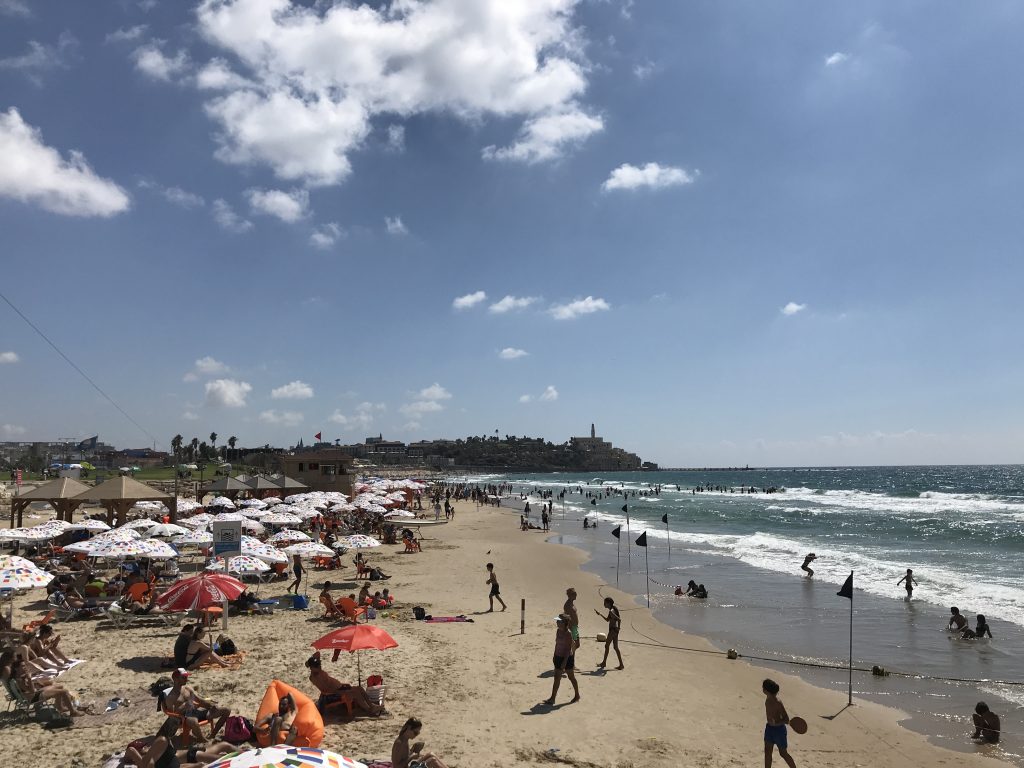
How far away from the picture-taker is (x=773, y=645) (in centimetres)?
1397

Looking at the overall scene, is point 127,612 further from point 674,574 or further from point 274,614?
point 674,574

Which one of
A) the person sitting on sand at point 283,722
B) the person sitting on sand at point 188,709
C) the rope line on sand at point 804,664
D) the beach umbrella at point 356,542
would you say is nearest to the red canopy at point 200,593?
the person sitting on sand at point 188,709

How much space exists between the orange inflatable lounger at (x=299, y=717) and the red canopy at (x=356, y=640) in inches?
52.3

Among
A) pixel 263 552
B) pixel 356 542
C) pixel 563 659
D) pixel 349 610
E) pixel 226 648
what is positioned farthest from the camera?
pixel 356 542

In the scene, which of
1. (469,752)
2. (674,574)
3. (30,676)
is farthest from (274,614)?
(674,574)

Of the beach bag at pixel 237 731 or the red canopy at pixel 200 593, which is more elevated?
the red canopy at pixel 200 593

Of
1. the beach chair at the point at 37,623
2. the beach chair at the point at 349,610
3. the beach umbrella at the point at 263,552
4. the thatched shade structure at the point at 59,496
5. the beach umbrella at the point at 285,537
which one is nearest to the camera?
the beach chair at the point at 37,623

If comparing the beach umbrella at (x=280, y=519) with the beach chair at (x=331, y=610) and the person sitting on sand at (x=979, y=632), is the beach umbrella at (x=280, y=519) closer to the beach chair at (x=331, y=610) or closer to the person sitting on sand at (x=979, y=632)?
the beach chair at (x=331, y=610)

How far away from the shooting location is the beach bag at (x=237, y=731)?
7.01 m

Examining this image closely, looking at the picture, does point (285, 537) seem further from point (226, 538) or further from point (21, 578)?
point (21, 578)

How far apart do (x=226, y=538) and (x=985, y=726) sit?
13.8 m

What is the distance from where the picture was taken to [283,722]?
22.6 feet

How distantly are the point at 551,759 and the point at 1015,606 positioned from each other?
55.9 feet

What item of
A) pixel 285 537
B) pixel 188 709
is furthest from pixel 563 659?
pixel 285 537
